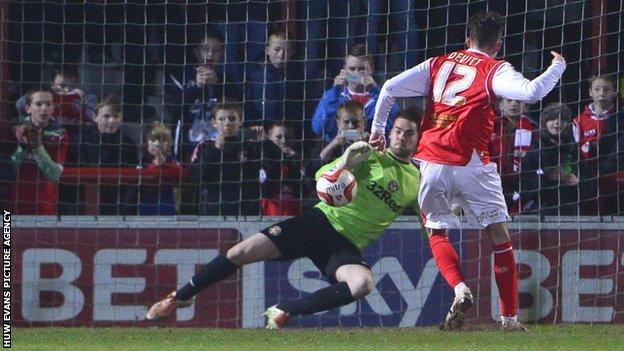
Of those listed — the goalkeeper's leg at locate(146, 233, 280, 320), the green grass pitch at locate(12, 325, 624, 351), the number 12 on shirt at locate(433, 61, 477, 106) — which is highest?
the number 12 on shirt at locate(433, 61, 477, 106)

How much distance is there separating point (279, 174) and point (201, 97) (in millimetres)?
983

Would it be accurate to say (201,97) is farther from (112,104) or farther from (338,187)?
(338,187)

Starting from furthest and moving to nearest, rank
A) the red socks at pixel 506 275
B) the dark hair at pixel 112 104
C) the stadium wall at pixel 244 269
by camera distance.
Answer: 1. the dark hair at pixel 112 104
2. the stadium wall at pixel 244 269
3. the red socks at pixel 506 275

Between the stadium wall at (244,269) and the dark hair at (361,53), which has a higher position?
the dark hair at (361,53)

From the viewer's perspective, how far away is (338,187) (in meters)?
9.27

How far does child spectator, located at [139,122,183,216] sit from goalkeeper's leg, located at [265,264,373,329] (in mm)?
2186

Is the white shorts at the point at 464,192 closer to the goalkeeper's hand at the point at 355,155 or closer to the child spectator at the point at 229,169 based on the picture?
the goalkeeper's hand at the point at 355,155

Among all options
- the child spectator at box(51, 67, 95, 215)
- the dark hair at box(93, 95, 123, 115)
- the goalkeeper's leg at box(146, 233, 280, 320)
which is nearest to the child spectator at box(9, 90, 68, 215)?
the child spectator at box(51, 67, 95, 215)

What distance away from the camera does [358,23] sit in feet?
38.8

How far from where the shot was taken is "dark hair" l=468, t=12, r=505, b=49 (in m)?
8.82

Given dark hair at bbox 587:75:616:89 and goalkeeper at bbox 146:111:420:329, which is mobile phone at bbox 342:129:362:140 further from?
dark hair at bbox 587:75:616:89

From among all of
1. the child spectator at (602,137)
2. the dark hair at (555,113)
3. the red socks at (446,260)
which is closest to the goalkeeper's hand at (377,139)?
the red socks at (446,260)

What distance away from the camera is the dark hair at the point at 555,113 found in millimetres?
11062

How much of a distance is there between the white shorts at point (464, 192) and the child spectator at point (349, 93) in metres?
2.19
